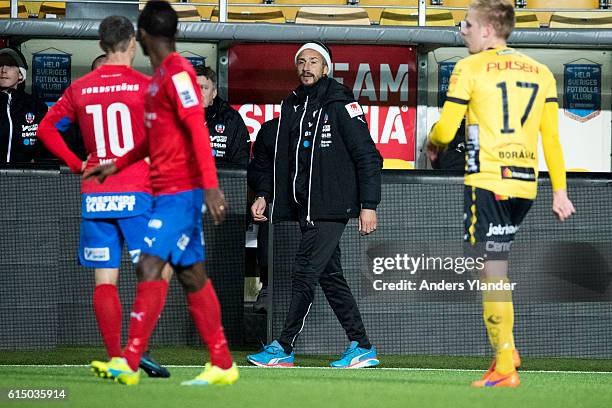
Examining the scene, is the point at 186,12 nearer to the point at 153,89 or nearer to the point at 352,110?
the point at 352,110

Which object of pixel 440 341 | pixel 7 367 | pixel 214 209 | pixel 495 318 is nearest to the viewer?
pixel 214 209

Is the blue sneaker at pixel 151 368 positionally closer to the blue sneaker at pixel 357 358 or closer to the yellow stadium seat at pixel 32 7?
the blue sneaker at pixel 357 358

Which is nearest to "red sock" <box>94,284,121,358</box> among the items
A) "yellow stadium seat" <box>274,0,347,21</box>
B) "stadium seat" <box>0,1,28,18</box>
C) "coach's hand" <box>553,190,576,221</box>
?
"coach's hand" <box>553,190,576,221</box>

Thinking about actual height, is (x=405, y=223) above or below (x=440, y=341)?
above

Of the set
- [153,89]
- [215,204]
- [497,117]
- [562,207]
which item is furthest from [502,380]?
[153,89]

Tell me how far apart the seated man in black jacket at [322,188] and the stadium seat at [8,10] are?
19.5 ft

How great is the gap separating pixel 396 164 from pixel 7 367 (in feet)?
20.4

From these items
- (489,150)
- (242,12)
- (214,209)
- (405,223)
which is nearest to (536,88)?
(489,150)

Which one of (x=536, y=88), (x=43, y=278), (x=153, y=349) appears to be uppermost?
(x=536, y=88)

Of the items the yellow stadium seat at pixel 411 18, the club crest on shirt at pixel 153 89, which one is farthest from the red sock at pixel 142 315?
the yellow stadium seat at pixel 411 18

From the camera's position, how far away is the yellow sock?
5.67m

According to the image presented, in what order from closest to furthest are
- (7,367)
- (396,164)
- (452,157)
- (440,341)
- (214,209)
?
1. (214,209)
2. (7,367)
3. (440,341)
4. (452,157)
5. (396,164)

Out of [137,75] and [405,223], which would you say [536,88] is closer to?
[137,75]

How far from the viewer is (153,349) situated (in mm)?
8484
